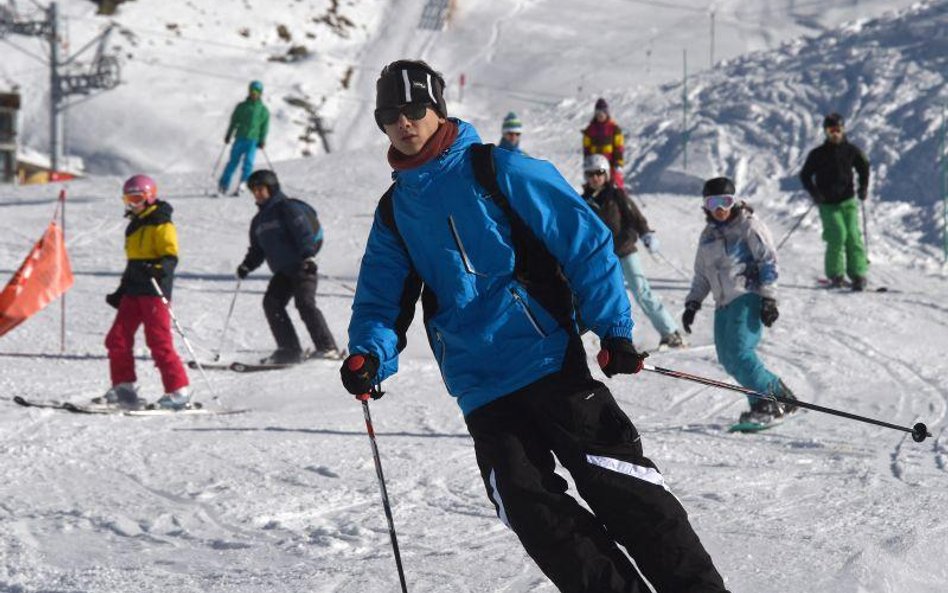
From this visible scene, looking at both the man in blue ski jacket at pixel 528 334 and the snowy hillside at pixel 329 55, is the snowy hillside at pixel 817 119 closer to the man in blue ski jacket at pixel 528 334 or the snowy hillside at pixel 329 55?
the man in blue ski jacket at pixel 528 334

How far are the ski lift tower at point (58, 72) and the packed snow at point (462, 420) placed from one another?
74.0 ft

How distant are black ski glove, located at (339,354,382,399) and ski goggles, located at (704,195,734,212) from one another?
12.7ft

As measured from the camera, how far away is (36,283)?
961 centimetres

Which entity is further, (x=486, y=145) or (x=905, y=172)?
(x=905, y=172)

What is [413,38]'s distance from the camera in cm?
4797

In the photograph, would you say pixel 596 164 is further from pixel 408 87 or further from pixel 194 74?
pixel 194 74

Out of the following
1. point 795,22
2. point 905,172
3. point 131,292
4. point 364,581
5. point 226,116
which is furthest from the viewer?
point 226,116

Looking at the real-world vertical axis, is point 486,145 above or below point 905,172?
above

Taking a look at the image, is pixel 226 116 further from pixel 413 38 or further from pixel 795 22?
pixel 795 22

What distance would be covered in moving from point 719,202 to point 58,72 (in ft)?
137

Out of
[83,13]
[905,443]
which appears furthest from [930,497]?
[83,13]

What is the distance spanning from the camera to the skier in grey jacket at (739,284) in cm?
707

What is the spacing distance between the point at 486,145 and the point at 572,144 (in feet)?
59.6

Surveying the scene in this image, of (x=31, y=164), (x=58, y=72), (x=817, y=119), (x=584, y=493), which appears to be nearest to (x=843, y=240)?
(x=584, y=493)
